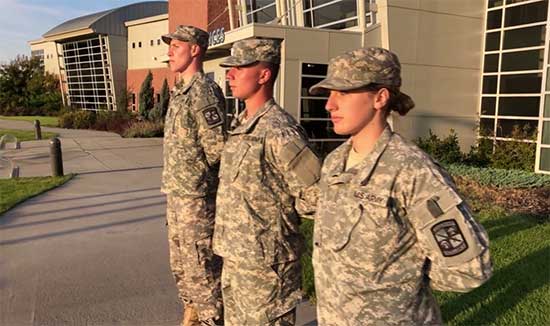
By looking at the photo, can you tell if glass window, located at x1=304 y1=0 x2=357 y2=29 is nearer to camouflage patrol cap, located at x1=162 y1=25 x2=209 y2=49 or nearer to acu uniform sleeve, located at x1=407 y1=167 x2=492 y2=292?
camouflage patrol cap, located at x1=162 y1=25 x2=209 y2=49

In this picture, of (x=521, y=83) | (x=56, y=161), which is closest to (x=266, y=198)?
(x=56, y=161)

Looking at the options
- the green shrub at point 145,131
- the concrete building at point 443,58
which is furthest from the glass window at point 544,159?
the green shrub at point 145,131

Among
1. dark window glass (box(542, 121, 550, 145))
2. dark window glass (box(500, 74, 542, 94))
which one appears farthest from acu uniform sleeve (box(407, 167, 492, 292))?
dark window glass (box(500, 74, 542, 94))

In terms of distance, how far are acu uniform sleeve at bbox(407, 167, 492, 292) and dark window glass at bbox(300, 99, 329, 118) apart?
35.5ft

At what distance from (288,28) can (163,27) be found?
830 inches

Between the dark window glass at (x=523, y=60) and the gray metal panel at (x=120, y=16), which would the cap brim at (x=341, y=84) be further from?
the gray metal panel at (x=120, y=16)

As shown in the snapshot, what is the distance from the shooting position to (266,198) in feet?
7.86

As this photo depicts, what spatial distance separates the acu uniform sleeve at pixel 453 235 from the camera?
5.20 ft

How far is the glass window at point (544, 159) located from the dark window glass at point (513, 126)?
151 cm

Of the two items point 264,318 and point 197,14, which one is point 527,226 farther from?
point 197,14

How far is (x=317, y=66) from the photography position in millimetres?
12156

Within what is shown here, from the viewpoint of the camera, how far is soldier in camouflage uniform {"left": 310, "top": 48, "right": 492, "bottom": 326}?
63.3 inches

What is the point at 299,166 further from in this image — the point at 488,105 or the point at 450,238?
the point at 488,105

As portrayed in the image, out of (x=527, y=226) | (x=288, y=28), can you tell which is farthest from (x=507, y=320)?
(x=288, y=28)
